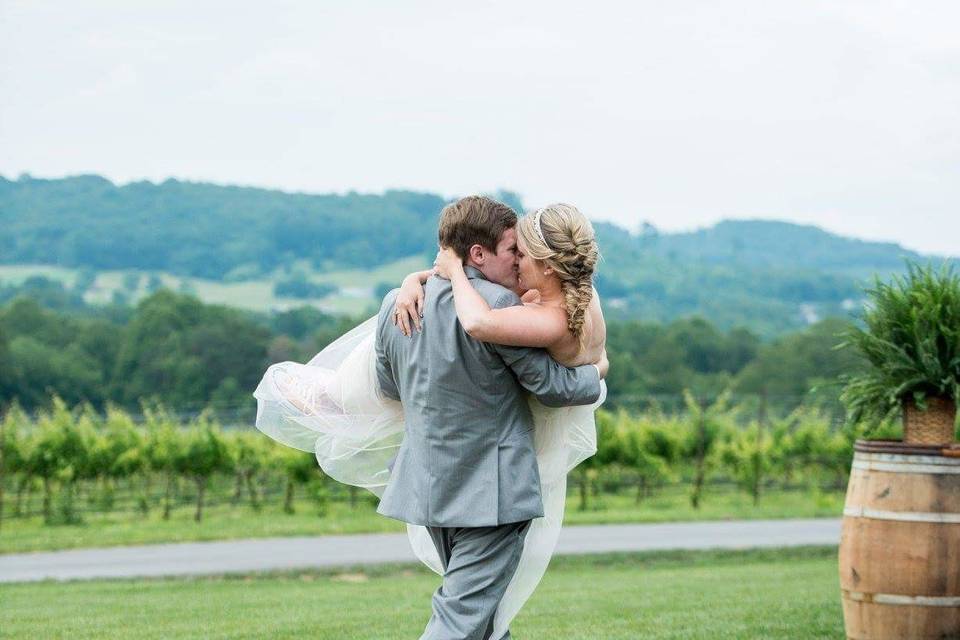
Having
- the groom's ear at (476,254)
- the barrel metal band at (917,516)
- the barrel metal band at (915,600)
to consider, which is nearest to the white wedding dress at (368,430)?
the groom's ear at (476,254)

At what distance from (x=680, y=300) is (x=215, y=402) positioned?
62271 mm

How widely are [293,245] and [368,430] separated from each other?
118319 millimetres

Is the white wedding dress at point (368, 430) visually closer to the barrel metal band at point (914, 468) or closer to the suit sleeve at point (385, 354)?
the suit sleeve at point (385, 354)

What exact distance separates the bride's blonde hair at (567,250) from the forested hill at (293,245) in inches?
3515

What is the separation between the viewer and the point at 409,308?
4.25 m

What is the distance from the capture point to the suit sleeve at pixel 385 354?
4422 mm

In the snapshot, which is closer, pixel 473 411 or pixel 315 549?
pixel 473 411

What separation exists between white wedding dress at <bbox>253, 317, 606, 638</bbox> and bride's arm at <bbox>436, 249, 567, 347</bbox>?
420 mm

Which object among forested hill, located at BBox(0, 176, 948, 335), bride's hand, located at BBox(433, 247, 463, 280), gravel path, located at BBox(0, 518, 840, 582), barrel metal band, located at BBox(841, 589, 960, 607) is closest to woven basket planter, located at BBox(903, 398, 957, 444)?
barrel metal band, located at BBox(841, 589, 960, 607)

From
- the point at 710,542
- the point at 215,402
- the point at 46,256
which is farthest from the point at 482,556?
the point at 46,256

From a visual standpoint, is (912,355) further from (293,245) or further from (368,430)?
(293,245)

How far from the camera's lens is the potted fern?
6.61 meters

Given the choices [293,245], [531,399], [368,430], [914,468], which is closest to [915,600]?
[914,468]

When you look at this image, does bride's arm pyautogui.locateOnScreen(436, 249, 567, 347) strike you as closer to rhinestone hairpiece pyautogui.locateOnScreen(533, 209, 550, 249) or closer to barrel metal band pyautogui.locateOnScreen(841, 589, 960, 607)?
rhinestone hairpiece pyautogui.locateOnScreen(533, 209, 550, 249)
